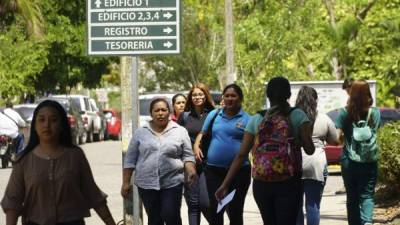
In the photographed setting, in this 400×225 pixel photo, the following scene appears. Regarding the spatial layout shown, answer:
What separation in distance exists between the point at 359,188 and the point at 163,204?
2.01 m

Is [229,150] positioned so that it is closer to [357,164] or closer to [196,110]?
[357,164]

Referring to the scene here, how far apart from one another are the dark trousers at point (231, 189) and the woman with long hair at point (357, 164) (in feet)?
3.32

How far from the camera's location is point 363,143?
36.3ft

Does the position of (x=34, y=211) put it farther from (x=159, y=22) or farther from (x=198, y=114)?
(x=198, y=114)

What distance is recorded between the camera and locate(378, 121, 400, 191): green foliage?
15086 millimetres

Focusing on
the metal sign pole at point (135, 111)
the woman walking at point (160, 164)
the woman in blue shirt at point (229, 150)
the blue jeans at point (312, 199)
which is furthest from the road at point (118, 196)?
the woman walking at point (160, 164)

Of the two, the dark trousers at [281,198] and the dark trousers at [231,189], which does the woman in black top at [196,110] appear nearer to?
the dark trousers at [231,189]

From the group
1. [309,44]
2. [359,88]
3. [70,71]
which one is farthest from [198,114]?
[70,71]

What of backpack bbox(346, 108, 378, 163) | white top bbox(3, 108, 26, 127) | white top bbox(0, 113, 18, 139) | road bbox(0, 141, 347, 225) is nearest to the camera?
backpack bbox(346, 108, 378, 163)

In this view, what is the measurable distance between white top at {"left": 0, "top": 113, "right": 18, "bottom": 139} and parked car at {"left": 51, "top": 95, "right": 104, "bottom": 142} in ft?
57.5

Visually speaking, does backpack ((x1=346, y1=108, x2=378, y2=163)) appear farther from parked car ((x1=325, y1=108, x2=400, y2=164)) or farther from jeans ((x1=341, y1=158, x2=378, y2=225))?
parked car ((x1=325, y1=108, x2=400, y2=164))

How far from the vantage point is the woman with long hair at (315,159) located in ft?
36.3

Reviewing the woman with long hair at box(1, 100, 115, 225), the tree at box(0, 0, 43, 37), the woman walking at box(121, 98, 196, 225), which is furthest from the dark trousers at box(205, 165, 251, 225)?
the tree at box(0, 0, 43, 37)

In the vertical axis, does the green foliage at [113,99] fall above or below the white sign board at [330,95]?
below
